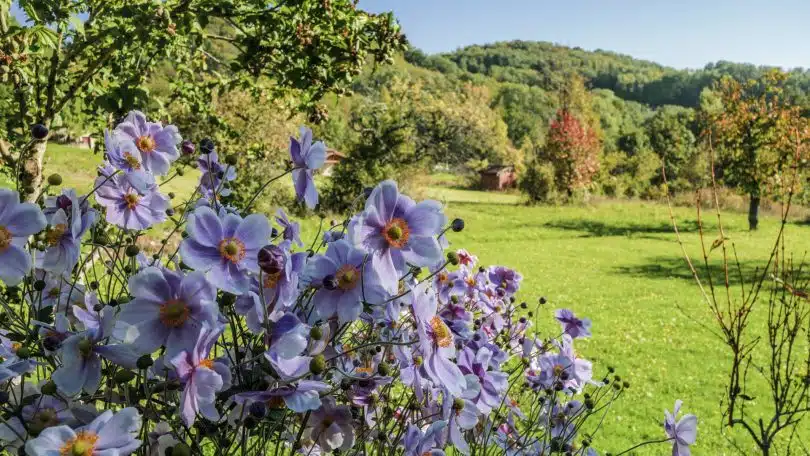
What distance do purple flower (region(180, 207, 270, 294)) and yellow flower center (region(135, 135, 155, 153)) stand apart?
2.10 ft

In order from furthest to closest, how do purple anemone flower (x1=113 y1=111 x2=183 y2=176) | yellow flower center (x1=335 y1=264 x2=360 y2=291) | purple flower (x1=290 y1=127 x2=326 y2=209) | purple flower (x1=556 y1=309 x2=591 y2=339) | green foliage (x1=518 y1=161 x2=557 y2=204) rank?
green foliage (x1=518 y1=161 x2=557 y2=204) < purple flower (x1=556 y1=309 x2=591 y2=339) < purple anemone flower (x1=113 y1=111 x2=183 y2=176) < purple flower (x1=290 y1=127 x2=326 y2=209) < yellow flower center (x1=335 y1=264 x2=360 y2=291)

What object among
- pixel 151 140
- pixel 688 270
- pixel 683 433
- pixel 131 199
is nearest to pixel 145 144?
pixel 151 140

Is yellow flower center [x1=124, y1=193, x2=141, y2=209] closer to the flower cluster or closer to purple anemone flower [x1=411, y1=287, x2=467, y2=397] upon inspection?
the flower cluster

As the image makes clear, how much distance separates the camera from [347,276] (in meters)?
0.93

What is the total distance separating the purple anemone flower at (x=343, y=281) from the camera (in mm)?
938

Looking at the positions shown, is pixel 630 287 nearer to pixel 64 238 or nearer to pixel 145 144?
pixel 145 144

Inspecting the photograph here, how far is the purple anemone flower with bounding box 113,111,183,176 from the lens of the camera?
1.42 metres

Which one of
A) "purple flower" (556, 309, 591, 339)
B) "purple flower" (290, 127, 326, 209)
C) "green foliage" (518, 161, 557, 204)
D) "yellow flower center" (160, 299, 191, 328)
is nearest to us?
"yellow flower center" (160, 299, 191, 328)

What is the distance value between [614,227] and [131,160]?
1936 centimetres

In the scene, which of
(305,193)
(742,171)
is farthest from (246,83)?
(742,171)

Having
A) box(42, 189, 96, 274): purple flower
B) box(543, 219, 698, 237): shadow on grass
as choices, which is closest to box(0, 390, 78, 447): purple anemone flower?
box(42, 189, 96, 274): purple flower

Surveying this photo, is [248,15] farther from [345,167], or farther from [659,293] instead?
[345,167]

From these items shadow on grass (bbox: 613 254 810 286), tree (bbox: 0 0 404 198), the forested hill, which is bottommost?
shadow on grass (bbox: 613 254 810 286)

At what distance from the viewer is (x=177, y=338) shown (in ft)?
2.72
